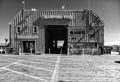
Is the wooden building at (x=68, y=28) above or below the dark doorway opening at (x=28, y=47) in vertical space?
above

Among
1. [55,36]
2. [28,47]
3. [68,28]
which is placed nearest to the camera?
[68,28]

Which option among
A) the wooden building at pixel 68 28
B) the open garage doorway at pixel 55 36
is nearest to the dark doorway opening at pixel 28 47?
the wooden building at pixel 68 28

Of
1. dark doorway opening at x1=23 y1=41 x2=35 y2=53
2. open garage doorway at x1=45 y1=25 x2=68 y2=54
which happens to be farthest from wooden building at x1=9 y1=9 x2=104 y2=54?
open garage doorway at x1=45 y1=25 x2=68 y2=54

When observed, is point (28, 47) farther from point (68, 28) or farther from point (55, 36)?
point (68, 28)

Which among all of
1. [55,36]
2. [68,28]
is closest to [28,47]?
[55,36]

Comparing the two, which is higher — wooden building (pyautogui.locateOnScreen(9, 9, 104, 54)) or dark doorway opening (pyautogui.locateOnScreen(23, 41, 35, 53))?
wooden building (pyautogui.locateOnScreen(9, 9, 104, 54))

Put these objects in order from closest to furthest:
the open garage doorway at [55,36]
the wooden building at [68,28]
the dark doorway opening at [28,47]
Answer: the wooden building at [68,28]
the dark doorway opening at [28,47]
the open garage doorway at [55,36]

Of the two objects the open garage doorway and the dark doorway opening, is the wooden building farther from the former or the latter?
the open garage doorway

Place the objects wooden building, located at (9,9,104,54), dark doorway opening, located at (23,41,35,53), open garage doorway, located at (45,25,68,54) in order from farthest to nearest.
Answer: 1. open garage doorway, located at (45,25,68,54)
2. dark doorway opening, located at (23,41,35,53)
3. wooden building, located at (9,9,104,54)

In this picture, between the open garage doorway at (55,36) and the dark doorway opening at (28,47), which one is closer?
the dark doorway opening at (28,47)

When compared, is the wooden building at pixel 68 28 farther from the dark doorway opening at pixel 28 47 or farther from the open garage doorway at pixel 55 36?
the open garage doorway at pixel 55 36

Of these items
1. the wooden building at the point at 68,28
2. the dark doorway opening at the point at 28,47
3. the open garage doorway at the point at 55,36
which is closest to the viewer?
the wooden building at the point at 68,28

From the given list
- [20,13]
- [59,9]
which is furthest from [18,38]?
[59,9]

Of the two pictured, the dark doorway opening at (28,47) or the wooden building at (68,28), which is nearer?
the wooden building at (68,28)
